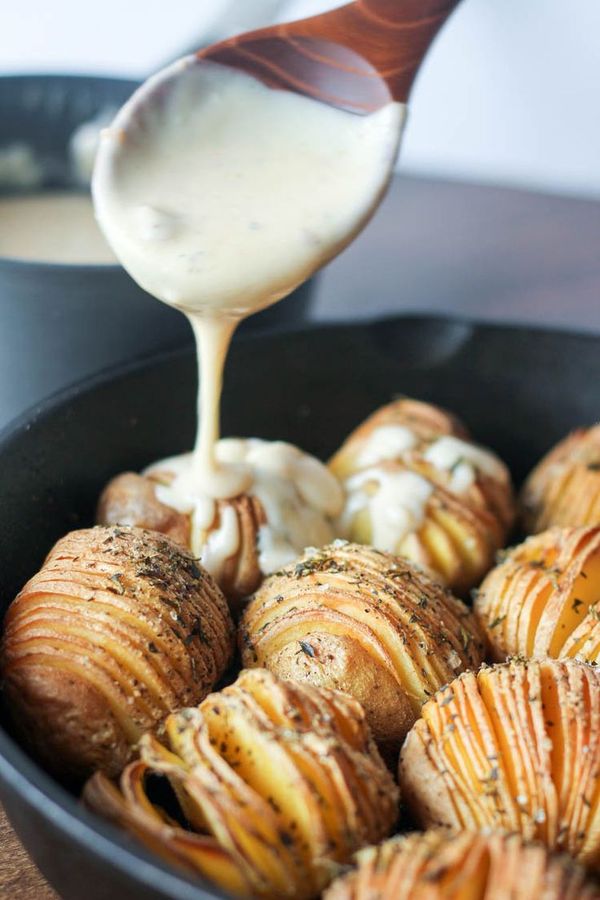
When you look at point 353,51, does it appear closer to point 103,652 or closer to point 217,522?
point 217,522

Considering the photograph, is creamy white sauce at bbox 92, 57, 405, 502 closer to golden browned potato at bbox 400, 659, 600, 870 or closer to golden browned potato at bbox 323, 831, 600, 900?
golden browned potato at bbox 400, 659, 600, 870

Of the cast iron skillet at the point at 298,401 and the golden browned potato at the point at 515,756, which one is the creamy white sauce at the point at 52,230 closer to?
the cast iron skillet at the point at 298,401

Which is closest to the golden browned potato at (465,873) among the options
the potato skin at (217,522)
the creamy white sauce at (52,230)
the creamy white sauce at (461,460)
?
the potato skin at (217,522)

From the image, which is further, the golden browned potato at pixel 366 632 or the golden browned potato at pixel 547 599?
the golden browned potato at pixel 547 599

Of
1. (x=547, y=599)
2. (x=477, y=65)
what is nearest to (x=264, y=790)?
(x=547, y=599)

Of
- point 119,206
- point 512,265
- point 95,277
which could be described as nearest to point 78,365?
point 95,277

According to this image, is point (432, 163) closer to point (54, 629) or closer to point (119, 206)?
point (119, 206)
